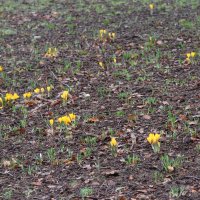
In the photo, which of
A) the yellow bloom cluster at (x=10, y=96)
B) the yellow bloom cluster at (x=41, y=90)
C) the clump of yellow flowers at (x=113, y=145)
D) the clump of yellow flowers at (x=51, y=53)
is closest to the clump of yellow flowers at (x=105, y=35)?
the clump of yellow flowers at (x=51, y=53)

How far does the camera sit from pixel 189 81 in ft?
23.2

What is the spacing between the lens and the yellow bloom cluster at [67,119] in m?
5.73

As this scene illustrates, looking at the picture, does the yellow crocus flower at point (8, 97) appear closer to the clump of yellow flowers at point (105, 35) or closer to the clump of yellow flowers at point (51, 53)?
the clump of yellow flowers at point (51, 53)

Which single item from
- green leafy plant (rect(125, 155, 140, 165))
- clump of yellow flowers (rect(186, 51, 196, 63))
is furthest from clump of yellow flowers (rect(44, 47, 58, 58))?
green leafy plant (rect(125, 155, 140, 165))

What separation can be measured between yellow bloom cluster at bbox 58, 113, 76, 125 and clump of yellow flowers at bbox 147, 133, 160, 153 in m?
1.04

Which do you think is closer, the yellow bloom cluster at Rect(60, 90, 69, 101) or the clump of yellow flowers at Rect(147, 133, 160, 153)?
the clump of yellow flowers at Rect(147, 133, 160, 153)

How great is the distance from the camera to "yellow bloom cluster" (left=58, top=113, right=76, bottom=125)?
5.73m

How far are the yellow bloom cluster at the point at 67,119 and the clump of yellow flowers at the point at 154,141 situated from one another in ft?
3.42

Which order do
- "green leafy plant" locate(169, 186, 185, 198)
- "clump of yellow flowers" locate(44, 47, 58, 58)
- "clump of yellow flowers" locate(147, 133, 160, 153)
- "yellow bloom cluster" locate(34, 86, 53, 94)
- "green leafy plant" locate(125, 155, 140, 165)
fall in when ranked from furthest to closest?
"clump of yellow flowers" locate(44, 47, 58, 58)
"yellow bloom cluster" locate(34, 86, 53, 94)
"clump of yellow flowers" locate(147, 133, 160, 153)
"green leafy plant" locate(125, 155, 140, 165)
"green leafy plant" locate(169, 186, 185, 198)

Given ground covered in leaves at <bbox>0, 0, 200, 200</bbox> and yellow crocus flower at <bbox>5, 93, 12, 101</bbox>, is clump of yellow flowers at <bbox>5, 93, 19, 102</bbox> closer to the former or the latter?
yellow crocus flower at <bbox>5, 93, 12, 101</bbox>

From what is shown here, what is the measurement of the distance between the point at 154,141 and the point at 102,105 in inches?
58.9

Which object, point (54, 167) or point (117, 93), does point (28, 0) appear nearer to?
point (117, 93)

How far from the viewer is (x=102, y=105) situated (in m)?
6.52

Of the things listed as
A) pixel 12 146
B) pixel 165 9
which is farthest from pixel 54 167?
pixel 165 9
